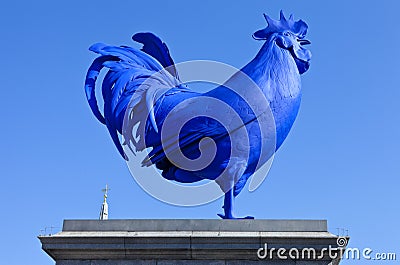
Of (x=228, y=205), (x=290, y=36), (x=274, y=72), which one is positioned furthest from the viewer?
(x=290, y=36)

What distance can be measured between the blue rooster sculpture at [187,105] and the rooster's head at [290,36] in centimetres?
3

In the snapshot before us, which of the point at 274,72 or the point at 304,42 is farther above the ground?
the point at 304,42

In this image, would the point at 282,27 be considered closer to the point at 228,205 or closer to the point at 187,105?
the point at 187,105

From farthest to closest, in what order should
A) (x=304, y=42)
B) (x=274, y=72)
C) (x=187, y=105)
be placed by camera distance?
(x=304, y=42) < (x=274, y=72) < (x=187, y=105)

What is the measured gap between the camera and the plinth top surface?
1340 centimetres

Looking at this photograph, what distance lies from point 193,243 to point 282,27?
21.1 ft

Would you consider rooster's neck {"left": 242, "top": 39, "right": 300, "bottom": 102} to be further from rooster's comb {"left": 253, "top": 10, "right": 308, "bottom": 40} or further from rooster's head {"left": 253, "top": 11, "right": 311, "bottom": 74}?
rooster's comb {"left": 253, "top": 10, "right": 308, "bottom": 40}

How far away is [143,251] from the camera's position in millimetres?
13172

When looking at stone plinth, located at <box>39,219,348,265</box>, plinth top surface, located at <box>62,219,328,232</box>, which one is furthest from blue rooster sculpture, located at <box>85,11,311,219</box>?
stone plinth, located at <box>39,219,348,265</box>

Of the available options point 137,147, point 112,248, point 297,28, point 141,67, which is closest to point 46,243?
point 112,248

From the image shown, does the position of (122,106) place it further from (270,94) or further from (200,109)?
(270,94)

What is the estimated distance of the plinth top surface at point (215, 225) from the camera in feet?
44.0

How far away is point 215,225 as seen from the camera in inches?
531

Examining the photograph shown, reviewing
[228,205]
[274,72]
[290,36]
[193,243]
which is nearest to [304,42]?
[290,36]
